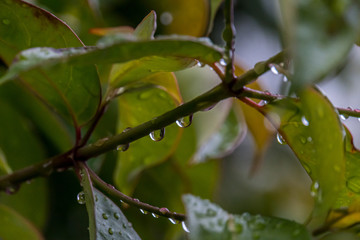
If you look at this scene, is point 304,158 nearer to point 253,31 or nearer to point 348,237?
point 348,237

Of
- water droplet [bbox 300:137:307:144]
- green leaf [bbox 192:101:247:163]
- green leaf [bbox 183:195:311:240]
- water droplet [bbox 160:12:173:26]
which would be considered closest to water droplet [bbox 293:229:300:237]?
green leaf [bbox 183:195:311:240]

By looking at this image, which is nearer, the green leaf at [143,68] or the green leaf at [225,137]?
the green leaf at [143,68]

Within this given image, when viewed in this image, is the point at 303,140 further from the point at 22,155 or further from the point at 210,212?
the point at 22,155

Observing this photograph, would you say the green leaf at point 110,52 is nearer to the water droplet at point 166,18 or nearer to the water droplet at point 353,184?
the water droplet at point 353,184

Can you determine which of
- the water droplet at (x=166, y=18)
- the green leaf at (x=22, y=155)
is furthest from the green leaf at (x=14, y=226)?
the water droplet at (x=166, y=18)

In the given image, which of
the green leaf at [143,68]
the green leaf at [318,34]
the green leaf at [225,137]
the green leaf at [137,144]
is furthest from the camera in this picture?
the green leaf at [225,137]

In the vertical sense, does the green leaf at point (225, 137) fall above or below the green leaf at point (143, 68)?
below

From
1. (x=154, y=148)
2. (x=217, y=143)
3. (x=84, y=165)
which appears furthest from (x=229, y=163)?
(x=84, y=165)

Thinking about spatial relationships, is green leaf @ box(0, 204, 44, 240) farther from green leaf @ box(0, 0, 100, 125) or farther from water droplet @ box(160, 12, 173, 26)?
water droplet @ box(160, 12, 173, 26)
